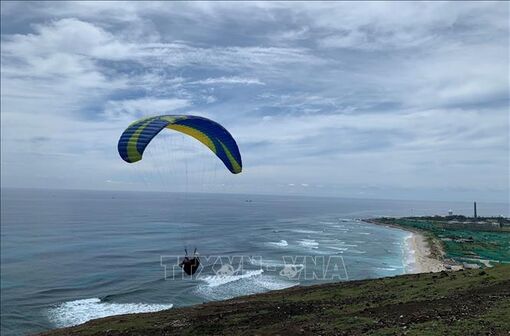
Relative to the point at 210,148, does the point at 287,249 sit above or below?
below

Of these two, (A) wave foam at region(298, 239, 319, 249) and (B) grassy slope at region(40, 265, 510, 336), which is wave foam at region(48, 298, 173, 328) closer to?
(B) grassy slope at region(40, 265, 510, 336)

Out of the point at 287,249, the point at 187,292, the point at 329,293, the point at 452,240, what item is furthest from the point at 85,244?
the point at 452,240

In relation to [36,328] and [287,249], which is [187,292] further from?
[287,249]

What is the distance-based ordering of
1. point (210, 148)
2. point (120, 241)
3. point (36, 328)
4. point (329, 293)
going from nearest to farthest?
point (210, 148) → point (329, 293) → point (36, 328) → point (120, 241)

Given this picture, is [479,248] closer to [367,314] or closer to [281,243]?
[281,243]

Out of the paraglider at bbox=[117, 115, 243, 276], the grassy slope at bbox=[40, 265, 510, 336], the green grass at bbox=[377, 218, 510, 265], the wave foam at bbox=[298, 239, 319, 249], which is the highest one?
→ the paraglider at bbox=[117, 115, 243, 276]

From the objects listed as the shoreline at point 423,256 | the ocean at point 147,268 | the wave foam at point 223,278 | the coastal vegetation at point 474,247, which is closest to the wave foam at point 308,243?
the ocean at point 147,268

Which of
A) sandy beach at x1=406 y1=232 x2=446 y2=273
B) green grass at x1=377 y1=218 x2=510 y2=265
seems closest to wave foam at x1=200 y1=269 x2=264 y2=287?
sandy beach at x1=406 y1=232 x2=446 y2=273
